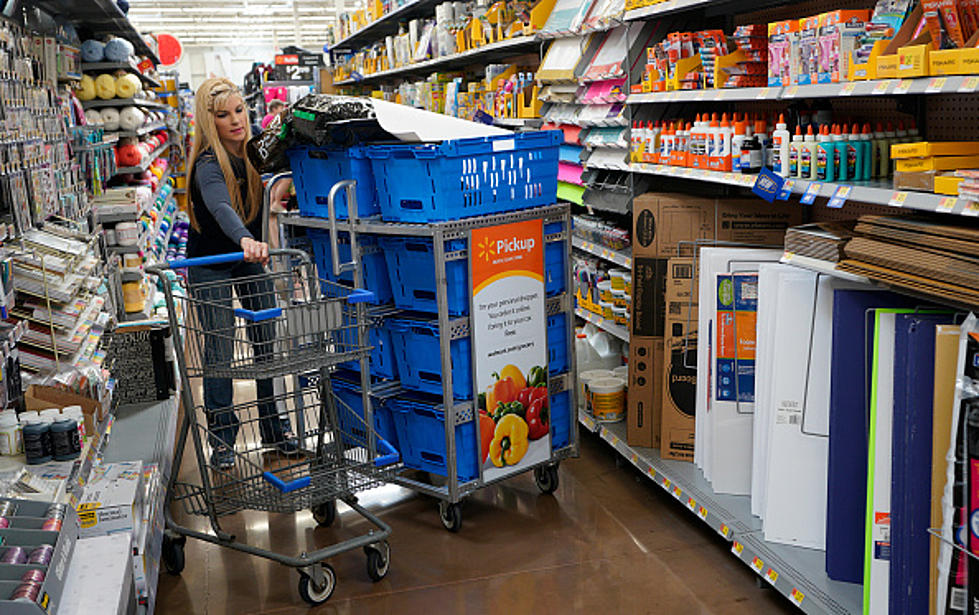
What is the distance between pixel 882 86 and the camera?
264cm

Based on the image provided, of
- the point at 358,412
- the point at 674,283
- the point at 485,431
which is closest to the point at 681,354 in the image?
the point at 674,283

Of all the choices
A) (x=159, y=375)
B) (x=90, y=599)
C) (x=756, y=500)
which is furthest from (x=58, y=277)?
(x=756, y=500)

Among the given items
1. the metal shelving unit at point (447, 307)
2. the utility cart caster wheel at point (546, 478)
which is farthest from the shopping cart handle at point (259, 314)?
the utility cart caster wheel at point (546, 478)

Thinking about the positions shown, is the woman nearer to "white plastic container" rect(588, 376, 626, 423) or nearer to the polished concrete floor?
the polished concrete floor

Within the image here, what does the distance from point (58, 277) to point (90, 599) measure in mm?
1897

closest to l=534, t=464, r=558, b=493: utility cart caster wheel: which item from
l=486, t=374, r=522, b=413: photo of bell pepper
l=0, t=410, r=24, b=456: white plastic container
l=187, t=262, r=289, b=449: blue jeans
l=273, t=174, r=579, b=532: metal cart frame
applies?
l=273, t=174, r=579, b=532: metal cart frame

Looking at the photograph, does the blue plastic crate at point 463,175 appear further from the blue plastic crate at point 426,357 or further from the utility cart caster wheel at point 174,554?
the utility cart caster wheel at point 174,554

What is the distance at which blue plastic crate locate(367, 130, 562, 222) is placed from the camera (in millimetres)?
3674

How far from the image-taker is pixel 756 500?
3506 mm

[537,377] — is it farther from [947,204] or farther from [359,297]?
[947,204]

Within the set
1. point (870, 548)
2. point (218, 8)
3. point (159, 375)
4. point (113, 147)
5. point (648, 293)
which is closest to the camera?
point (870, 548)

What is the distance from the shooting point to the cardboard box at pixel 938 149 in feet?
8.24

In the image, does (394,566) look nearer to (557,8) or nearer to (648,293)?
(648,293)

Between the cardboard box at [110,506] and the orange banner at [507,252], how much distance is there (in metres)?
1.46
